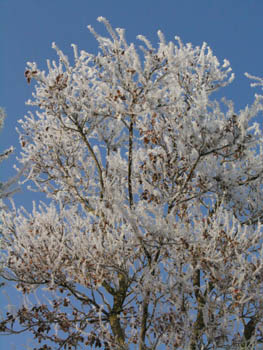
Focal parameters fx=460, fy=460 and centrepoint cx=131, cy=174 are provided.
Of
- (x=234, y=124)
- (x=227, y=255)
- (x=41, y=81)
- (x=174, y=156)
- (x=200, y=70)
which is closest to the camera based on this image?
(x=234, y=124)

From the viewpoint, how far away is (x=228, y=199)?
8.18 meters

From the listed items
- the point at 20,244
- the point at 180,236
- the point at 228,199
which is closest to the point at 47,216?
the point at 20,244

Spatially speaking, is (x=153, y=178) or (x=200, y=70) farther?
(x=200, y=70)

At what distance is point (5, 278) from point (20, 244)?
0.67 m

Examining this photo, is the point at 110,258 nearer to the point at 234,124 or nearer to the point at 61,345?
the point at 61,345

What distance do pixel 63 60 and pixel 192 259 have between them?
4374 mm

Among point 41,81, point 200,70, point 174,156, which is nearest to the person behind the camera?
point 174,156

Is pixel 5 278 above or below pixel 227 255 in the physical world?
above

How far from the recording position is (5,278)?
324 inches

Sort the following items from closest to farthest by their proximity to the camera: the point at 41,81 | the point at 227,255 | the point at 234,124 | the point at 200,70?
the point at 234,124 → the point at 227,255 → the point at 41,81 → the point at 200,70

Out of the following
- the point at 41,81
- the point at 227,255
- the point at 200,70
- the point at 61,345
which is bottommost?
the point at 61,345

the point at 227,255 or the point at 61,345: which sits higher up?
the point at 227,255

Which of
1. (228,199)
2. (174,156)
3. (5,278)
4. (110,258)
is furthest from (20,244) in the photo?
(228,199)

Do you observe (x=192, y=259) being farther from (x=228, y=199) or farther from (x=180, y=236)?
(x=228, y=199)
